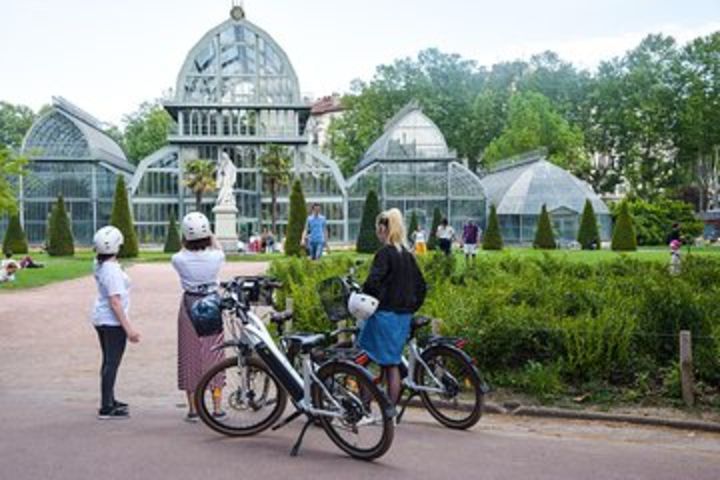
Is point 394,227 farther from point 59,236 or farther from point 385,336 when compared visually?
point 59,236

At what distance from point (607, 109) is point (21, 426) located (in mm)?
77848

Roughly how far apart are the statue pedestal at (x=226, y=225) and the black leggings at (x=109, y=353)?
34.9 meters

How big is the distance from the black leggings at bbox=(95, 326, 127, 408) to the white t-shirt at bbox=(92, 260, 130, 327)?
77 mm

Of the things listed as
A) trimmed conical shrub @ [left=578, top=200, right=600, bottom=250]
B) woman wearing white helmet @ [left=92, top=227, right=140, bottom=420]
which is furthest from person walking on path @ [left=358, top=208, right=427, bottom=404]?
trimmed conical shrub @ [left=578, top=200, right=600, bottom=250]

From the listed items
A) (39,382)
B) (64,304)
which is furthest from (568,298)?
(64,304)

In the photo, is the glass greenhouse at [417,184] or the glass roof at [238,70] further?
the glass greenhouse at [417,184]

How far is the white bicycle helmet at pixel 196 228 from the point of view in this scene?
23.9 ft

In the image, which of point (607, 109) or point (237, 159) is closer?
point (237, 159)

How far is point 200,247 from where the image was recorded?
24.4 feet

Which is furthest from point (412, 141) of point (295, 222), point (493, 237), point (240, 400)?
point (240, 400)

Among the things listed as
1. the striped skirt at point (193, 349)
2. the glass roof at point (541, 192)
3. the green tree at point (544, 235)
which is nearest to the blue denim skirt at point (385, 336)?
the striped skirt at point (193, 349)

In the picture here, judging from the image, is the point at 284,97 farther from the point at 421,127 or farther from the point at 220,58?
the point at 421,127

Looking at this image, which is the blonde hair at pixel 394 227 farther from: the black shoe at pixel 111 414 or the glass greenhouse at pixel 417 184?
the glass greenhouse at pixel 417 184

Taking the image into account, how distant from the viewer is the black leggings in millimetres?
7562
